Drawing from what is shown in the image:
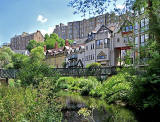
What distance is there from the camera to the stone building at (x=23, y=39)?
415 ft

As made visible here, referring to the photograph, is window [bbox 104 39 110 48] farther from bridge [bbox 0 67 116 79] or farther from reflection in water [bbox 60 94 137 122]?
reflection in water [bbox 60 94 137 122]

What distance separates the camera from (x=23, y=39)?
13725 centimetres

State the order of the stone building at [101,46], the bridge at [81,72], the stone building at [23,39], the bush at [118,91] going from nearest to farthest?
the bush at [118,91] < the bridge at [81,72] < the stone building at [101,46] < the stone building at [23,39]

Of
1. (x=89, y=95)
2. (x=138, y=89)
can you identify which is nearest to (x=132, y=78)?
(x=138, y=89)

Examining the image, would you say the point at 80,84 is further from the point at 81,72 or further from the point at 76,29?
the point at 76,29

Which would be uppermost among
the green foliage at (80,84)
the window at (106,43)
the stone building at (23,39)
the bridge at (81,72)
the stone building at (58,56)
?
the stone building at (23,39)

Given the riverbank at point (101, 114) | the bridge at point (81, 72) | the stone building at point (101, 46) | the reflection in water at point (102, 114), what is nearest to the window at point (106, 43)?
the stone building at point (101, 46)

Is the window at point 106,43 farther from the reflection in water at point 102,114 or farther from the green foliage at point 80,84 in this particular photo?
the reflection in water at point 102,114

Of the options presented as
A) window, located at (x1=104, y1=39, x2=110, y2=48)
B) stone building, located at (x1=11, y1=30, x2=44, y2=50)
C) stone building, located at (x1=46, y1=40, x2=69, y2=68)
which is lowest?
stone building, located at (x1=46, y1=40, x2=69, y2=68)

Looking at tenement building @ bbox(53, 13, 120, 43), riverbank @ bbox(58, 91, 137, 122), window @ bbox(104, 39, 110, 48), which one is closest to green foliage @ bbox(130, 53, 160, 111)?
riverbank @ bbox(58, 91, 137, 122)

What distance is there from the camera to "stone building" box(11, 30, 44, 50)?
415 ft

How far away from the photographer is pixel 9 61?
65062 millimetres

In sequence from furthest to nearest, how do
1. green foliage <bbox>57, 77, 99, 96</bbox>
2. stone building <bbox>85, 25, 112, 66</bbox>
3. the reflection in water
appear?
stone building <bbox>85, 25, 112, 66</bbox>
green foliage <bbox>57, 77, 99, 96</bbox>
the reflection in water

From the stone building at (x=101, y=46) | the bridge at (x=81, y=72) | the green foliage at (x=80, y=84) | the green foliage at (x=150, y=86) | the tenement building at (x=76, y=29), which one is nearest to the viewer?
the green foliage at (x=150, y=86)
